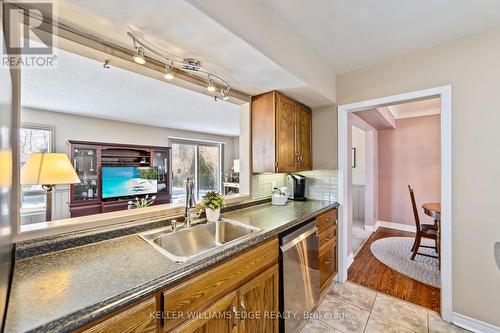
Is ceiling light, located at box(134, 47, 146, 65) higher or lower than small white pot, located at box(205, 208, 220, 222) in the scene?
higher

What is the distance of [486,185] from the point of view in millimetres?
1687

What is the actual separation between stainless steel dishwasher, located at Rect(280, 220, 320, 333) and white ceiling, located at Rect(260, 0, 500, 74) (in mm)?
1649

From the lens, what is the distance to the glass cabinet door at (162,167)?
493cm

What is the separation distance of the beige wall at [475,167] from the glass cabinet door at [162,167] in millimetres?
5006

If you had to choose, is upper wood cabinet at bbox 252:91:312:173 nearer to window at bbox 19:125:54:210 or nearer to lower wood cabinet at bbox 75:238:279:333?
lower wood cabinet at bbox 75:238:279:333

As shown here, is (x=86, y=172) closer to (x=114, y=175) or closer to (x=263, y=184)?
(x=114, y=175)

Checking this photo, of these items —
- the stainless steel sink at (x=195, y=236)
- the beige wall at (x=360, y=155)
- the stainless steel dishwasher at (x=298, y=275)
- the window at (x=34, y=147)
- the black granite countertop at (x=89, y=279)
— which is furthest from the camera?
the beige wall at (x=360, y=155)

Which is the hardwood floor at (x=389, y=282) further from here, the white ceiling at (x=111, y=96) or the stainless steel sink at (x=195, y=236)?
the white ceiling at (x=111, y=96)

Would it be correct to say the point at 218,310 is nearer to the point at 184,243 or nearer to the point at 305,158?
the point at 184,243

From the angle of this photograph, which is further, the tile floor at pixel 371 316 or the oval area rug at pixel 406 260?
the oval area rug at pixel 406 260

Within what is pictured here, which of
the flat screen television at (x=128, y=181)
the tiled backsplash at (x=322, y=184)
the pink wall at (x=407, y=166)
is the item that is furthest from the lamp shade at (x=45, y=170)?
the pink wall at (x=407, y=166)

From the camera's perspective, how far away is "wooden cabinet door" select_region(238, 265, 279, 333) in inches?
48.9

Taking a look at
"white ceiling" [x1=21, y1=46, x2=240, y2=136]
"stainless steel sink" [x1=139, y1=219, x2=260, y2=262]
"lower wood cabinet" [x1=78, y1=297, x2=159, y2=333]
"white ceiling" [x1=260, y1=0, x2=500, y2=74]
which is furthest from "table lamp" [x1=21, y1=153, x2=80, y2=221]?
"white ceiling" [x1=260, y1=0, x2=500, y2=74]

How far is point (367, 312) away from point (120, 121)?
5159 mm
